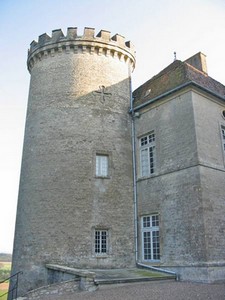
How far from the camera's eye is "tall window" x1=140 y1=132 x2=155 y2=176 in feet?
45.8

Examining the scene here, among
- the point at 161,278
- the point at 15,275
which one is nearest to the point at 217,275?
the point at 161,278

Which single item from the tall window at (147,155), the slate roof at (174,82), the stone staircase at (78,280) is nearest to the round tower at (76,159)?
the tall window at (147,155)

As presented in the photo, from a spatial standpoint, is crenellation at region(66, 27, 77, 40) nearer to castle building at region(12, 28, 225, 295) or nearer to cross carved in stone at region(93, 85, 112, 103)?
castle building at region(12, 28, 225, 295)

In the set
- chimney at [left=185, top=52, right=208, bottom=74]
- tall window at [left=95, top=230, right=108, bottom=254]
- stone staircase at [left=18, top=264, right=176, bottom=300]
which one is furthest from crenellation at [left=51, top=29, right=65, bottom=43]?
stone staircase at [left=18, top=264, right=176, bottom=300]

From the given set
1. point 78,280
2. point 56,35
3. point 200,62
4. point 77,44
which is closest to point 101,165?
point 78,280

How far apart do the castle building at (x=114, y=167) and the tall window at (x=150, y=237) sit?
4 cm

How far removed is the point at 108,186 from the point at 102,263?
3233mm

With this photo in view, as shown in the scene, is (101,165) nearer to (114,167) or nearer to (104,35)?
(114,167)

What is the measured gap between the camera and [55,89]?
48.4ft

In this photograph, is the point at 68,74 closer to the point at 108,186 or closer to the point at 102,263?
the point at 108,186

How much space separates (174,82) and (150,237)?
271 inches

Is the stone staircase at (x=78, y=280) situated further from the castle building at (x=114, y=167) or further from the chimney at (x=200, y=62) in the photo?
the chimney at (x=200, y=62)

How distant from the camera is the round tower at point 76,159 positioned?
40.6ft

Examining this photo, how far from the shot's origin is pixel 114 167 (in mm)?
14062
